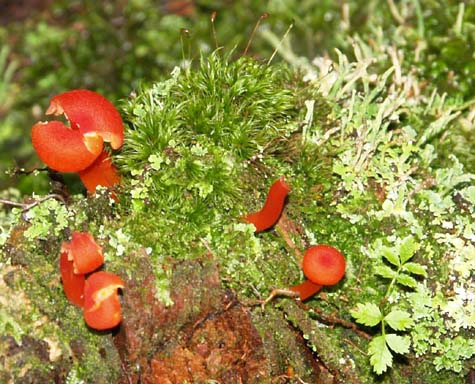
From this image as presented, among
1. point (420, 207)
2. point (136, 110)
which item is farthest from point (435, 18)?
point (136, 110)

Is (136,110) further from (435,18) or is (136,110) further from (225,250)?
(435,18)

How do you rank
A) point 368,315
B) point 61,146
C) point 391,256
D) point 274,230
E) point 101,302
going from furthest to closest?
point 274,230, point 391,256, point 368,315, point 61,146, point 101,302

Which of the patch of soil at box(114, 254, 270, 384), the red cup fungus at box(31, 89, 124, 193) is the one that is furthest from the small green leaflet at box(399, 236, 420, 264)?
the red cup fungus at box(31, 89, 124, 193)

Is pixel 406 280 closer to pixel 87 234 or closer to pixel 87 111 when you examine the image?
pixel 87 234

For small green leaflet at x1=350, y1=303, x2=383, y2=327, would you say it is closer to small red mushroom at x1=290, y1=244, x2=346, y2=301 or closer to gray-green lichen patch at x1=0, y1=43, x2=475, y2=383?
gray-green lichen patch at x1=0, y1=43, x2=475, y2=383

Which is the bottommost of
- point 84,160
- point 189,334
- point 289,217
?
point 189,334

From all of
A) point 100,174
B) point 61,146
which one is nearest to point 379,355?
point 100,174

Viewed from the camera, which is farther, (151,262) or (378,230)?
(378,230)
